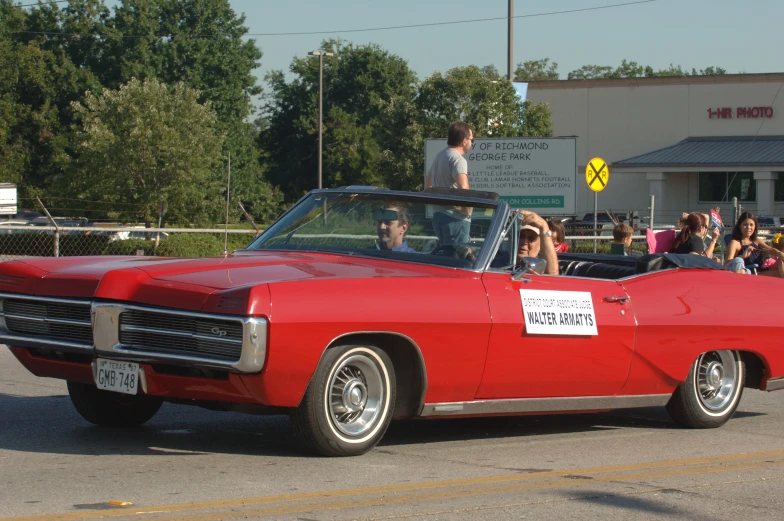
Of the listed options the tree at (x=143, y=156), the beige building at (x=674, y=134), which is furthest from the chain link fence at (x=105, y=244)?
the beige building at (x=674, y=134)

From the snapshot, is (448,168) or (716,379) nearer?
(716,379)

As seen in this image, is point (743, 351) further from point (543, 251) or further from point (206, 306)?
point (206, 306)

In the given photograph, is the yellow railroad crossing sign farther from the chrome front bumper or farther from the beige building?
the beige building

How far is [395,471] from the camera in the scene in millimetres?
5695

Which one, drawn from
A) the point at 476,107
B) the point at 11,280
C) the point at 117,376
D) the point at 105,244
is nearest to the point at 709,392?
the point at 117,376

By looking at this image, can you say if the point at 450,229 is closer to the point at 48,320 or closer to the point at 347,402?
the point at 347,402

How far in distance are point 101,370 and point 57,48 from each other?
71613mm

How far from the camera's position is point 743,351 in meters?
7.82

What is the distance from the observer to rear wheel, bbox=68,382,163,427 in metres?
6.72

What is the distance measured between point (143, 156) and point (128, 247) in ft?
87.7

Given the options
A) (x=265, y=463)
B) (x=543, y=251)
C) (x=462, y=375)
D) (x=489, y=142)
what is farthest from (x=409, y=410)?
(x=489, y=142)

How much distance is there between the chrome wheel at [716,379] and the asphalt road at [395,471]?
8.8 inches

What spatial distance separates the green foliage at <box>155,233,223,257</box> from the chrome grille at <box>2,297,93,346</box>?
598 inches

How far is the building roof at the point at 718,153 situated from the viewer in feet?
175
